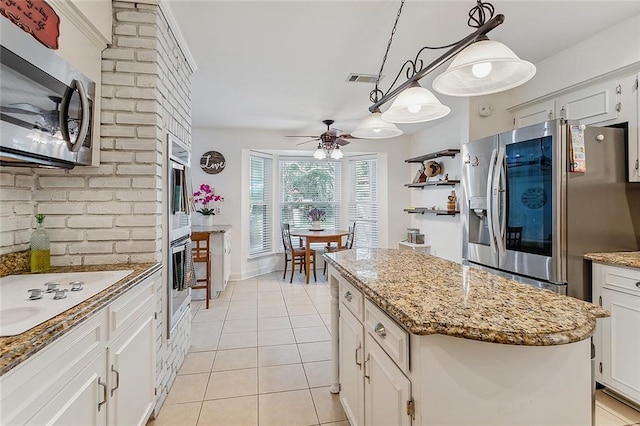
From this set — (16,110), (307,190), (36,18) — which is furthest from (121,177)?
(307,190)

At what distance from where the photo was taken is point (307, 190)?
613 centimetres

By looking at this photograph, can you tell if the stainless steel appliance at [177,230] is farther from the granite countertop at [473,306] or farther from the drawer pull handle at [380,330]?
the drawer pull handle at [380,330]

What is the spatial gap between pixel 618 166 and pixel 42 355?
3253 millimetres

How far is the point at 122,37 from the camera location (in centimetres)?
187

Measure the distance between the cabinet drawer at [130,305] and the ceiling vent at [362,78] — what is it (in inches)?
97.4

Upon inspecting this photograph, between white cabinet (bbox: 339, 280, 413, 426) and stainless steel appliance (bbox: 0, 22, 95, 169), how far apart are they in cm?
153

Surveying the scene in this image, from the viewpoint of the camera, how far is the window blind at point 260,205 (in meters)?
5.53

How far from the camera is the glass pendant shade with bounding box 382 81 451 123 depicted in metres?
1.59

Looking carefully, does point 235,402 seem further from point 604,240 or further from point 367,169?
point 367,169

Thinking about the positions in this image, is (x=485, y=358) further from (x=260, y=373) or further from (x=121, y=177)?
(x=121, y=177)

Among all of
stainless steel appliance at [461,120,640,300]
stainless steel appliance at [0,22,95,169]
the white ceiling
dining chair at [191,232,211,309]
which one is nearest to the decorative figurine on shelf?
the white ceiling

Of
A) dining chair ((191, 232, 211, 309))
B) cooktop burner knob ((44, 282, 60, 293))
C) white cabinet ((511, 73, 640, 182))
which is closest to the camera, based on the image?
cooktop burner knob ((44, 282, 60, 293))

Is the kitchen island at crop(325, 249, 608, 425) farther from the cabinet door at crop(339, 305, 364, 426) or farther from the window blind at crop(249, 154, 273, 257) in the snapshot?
the window blind at crop(249, 154, 273, 257)

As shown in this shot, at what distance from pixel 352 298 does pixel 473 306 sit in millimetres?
649
